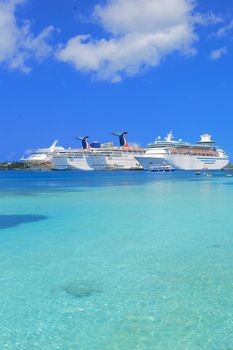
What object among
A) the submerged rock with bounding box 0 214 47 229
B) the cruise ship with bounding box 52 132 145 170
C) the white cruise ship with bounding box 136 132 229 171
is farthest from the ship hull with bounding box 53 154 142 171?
the submerged rock with bounding box 0 214 47 229

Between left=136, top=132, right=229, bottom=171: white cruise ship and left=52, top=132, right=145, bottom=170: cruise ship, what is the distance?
6.64 metres

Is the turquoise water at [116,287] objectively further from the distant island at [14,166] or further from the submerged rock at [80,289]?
Answer: the distant island at [14,166]

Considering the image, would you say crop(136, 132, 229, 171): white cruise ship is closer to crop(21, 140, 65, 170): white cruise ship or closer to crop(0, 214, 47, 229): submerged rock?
crop(21, 140, 65, 170): white cruise ship

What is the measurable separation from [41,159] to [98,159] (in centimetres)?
2105

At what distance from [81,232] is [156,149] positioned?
77931 millimetres

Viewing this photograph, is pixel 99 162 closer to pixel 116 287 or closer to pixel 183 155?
pixel 183 155

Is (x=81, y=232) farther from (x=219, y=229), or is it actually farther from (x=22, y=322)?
(x=22, y=322)

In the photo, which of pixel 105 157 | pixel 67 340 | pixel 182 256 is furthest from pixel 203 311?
pixel 105 157

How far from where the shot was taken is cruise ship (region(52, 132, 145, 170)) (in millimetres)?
97438

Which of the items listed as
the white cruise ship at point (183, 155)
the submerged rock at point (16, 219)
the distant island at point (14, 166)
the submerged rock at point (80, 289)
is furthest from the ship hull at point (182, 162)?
the submerged rock at point (80, 289)

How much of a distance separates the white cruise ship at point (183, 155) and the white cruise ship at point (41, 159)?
86.1 feet

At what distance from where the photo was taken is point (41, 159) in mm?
110375

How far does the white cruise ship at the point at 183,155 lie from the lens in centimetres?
8806

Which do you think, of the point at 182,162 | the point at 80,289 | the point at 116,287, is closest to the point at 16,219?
the point at 80,289
